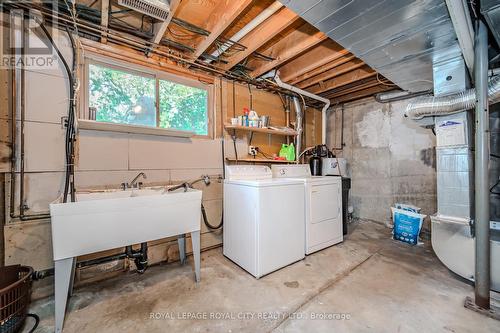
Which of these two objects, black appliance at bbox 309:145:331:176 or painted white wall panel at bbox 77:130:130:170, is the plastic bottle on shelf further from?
black appliance at bbox 309:145:331:176

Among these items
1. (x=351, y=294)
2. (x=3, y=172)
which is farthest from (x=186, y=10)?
(x=351, y=294)

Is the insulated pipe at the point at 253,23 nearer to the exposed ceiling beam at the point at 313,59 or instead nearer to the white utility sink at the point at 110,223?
the exposed ceiling beam at the point at 313,59

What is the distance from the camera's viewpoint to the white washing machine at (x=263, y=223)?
213 cm

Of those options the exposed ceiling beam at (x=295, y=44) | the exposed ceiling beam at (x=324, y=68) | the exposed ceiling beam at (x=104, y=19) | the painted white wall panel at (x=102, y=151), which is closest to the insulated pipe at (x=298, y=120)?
the exposed ceiling beam at (x=324, y=68)

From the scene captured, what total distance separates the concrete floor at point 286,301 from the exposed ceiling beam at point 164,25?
8.09 feet

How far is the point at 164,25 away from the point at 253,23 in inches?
33.1

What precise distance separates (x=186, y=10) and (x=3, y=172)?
2122mm

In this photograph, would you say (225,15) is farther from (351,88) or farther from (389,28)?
(351,88)

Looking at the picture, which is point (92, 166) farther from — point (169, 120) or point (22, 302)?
point (22, 302)

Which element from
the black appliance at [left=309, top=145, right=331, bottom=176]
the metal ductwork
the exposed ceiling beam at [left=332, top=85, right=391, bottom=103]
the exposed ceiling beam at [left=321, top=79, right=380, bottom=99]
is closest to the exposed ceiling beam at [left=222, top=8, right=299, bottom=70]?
the metal ductwork

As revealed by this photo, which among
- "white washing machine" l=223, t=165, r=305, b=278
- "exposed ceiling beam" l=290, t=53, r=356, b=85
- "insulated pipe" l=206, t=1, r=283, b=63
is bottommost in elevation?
"white washing machine" l=223, t=165, r=305, b=278

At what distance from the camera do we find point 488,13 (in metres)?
1.46

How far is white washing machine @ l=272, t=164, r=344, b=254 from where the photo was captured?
8.59 ft

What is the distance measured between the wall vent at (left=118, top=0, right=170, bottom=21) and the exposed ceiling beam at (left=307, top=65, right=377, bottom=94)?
2566mm
